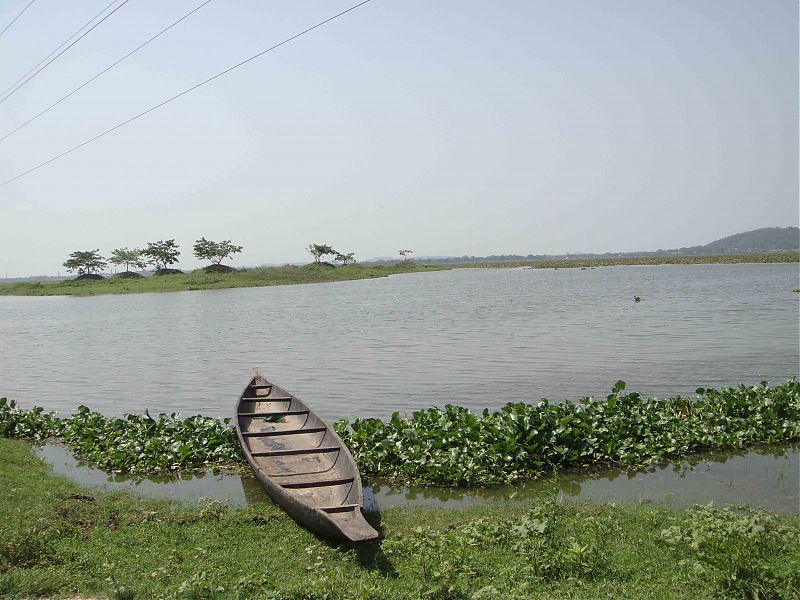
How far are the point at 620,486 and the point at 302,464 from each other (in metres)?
4.95

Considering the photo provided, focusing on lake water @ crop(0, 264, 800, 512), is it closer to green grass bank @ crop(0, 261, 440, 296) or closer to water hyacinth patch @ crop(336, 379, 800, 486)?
water hyacinth patch @ crop(336, 379, 800, 486)

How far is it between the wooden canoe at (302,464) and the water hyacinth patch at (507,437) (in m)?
0.66

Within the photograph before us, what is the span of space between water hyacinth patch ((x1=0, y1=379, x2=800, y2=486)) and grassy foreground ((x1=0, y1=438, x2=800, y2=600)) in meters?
1.73

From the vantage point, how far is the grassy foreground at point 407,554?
5762 mm

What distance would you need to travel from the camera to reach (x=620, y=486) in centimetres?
994

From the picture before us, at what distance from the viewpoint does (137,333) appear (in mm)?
34500

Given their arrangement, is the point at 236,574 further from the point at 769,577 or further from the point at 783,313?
the point at 783,313

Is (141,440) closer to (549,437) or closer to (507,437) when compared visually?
(507,437)

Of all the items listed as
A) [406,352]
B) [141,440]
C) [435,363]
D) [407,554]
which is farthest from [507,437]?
[406,352]

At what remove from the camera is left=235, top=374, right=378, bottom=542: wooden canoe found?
7.43 meters

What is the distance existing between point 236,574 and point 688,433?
8336mm

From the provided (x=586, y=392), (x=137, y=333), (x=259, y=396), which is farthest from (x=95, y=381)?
(x=586, y=392)

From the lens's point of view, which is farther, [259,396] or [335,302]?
[335,302]

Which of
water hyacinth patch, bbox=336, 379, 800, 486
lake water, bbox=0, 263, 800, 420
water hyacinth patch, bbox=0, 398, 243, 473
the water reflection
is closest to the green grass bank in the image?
lake water, bbox=0, 263, 800, 420
